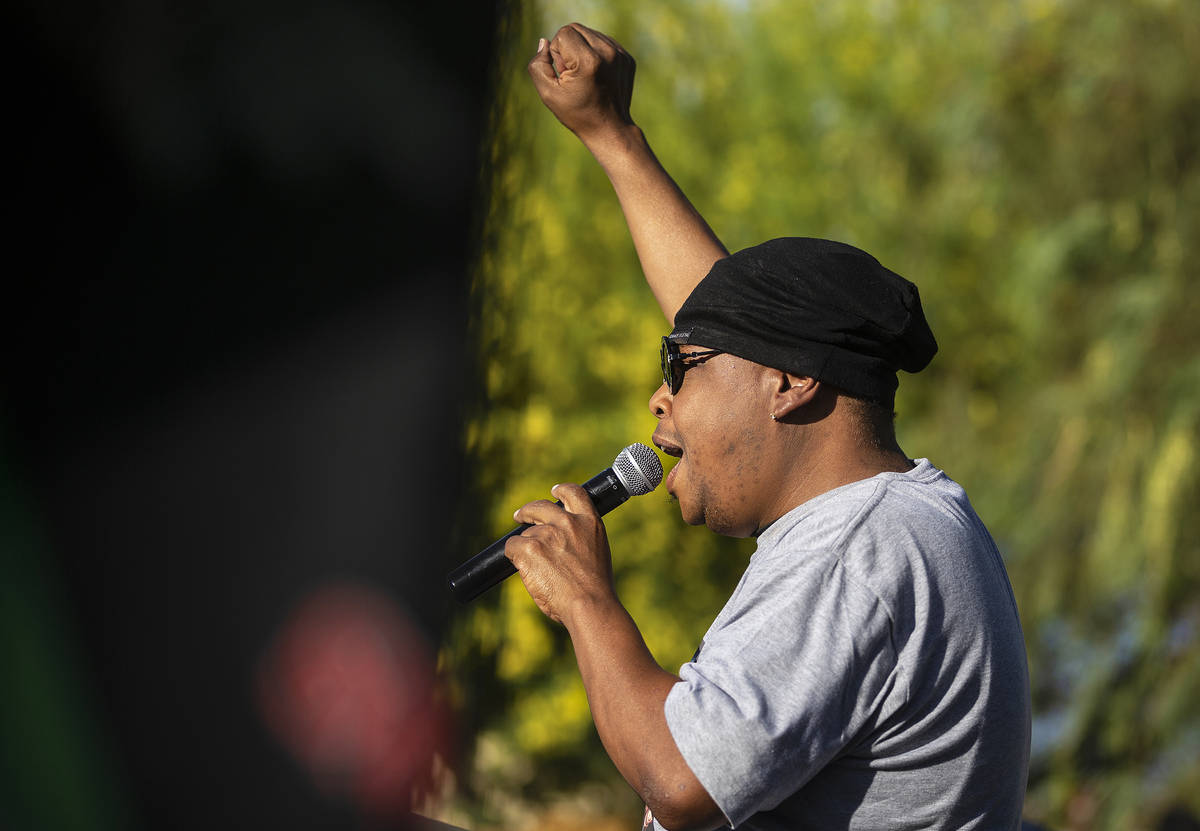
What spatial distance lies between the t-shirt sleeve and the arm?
3cm

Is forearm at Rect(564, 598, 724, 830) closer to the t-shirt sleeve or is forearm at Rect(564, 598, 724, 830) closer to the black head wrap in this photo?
the t-shirt sleeve

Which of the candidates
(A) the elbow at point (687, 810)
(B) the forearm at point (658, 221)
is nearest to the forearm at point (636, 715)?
(A) the elbow at point (687, 810)

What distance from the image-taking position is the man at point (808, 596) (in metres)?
1.33

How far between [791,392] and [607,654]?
0.47 m

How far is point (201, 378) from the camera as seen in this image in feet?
4.86

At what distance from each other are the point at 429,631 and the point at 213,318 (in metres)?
0.71

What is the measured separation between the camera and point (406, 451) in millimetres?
1785

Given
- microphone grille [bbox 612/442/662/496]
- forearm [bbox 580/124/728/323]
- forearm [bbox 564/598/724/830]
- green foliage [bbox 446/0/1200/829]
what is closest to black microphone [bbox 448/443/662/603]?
microphone grille [bbox 612/442/662/496]

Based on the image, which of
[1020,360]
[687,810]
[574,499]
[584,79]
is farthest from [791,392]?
[1020,360]

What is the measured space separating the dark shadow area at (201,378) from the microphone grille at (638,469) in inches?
12.8

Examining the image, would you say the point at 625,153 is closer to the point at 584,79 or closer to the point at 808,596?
the point at 584,79

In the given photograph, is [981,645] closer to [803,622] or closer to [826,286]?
[803,622]

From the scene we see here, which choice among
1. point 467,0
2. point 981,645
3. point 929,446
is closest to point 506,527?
point 929,446

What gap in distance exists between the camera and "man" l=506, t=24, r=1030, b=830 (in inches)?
52.4
